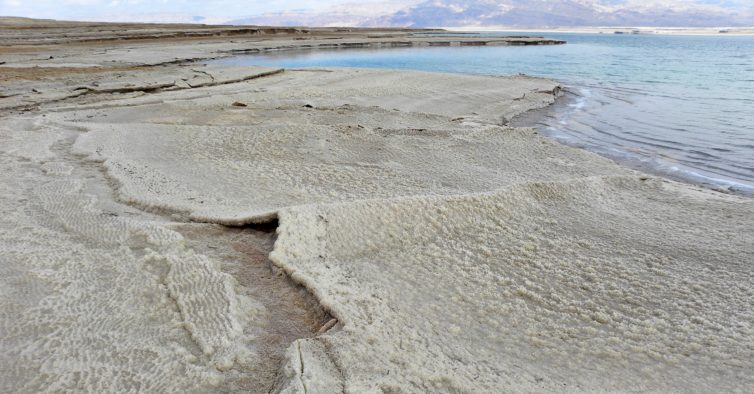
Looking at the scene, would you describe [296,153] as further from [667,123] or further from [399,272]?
[667,123]

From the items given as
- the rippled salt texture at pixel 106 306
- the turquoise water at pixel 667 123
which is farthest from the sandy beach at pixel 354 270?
the turquoise water at pixel 667 123

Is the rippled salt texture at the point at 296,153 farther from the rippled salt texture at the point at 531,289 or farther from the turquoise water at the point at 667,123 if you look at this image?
the turquoise water at the point at 667,123

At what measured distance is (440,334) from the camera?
6.86 feet

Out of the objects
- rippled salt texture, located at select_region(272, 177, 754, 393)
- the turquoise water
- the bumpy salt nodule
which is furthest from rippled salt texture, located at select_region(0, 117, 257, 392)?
the turquoise water

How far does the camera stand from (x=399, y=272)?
8.54 feet

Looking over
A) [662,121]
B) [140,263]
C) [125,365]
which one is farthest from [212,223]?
[662,121]

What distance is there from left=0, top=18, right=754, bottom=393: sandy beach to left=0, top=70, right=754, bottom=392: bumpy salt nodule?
12mm

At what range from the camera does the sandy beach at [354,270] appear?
1.86 m

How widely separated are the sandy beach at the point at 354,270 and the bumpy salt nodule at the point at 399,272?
0.04ft

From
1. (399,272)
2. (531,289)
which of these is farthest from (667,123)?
(399,272)

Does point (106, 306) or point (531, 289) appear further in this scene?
point (531, 289)

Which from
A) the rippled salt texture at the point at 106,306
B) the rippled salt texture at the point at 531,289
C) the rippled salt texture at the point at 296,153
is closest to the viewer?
the rippled salt texture at the point at 106,306

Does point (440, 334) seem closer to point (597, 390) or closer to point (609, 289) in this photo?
point (597, 390)

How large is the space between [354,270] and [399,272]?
0.24 metres
